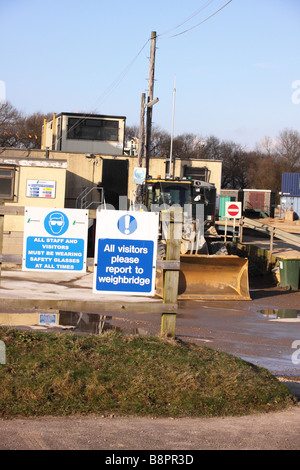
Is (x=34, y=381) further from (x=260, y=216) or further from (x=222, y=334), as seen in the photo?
(x=260, y=216)

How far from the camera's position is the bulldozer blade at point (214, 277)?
643 inches

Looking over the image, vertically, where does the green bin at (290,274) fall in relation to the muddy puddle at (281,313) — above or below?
above

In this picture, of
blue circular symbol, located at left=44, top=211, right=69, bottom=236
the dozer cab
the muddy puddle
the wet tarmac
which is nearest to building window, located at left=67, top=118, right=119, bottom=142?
the dozer cab

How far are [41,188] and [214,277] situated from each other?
38.6 feet

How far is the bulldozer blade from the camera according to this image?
16.3 m

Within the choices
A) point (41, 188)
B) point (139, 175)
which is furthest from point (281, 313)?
point (41, 188)

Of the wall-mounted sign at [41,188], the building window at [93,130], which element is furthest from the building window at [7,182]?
the building window at [93,130]

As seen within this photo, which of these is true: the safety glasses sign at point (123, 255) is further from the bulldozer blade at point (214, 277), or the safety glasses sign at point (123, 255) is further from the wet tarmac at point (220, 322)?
the bulldozer blade at point (214, 277)

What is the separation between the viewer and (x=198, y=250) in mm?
19172

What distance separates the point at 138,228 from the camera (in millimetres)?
7062

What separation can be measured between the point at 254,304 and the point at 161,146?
68.5 m

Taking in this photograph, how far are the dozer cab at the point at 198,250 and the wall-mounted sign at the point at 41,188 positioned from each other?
508 cm

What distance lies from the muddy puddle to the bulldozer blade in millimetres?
1447

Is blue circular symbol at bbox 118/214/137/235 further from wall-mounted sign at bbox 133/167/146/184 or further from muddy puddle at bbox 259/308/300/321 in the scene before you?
wall-mounted sign at bbox 133/167/146/184
